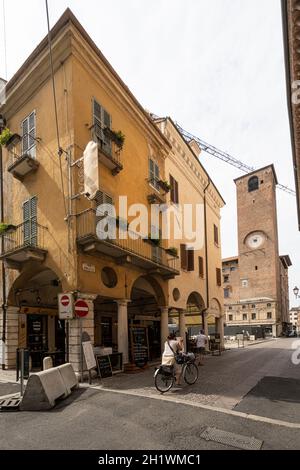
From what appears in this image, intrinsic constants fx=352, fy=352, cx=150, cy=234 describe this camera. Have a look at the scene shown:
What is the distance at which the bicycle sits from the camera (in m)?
10.3

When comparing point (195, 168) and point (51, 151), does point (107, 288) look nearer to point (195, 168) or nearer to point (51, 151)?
point (51, 151)

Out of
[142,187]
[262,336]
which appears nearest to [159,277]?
[142,187]

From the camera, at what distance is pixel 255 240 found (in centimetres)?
7238

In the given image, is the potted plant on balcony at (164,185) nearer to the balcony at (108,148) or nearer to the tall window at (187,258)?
the tall window at (187,258)

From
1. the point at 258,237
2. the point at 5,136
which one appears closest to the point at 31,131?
the point at 5,136

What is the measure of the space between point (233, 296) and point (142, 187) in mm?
60492

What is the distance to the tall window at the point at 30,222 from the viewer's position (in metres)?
14.4

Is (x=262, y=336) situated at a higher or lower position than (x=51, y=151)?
lower

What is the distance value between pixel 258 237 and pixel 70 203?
6413 cm

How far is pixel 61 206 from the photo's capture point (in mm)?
13438

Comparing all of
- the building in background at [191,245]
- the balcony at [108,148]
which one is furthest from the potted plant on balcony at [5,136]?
the building in background at [191,245]

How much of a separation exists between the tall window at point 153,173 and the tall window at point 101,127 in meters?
4.50
